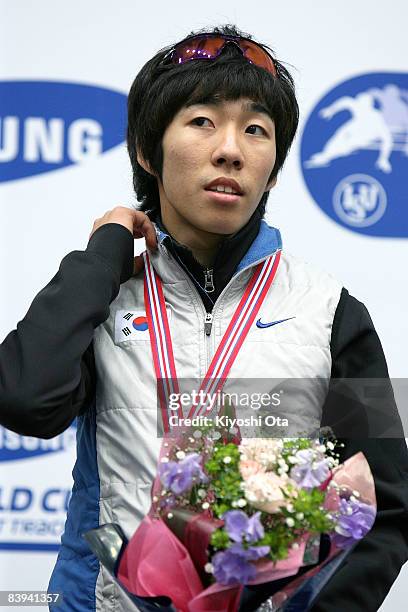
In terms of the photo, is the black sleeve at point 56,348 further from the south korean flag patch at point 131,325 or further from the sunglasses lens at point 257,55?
the sunglasses lens at point 257,55

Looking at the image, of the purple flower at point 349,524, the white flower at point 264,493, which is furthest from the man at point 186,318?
the white flower at point 264,493

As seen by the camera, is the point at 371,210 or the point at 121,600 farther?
the point at 371,210

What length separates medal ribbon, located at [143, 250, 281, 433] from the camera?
5.43 feet

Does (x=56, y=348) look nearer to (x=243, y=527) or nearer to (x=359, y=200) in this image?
(x=243, y=527)

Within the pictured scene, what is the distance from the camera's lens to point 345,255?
2756mm

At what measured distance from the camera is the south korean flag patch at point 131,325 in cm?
173

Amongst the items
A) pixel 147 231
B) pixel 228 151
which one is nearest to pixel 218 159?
pixel 228 151

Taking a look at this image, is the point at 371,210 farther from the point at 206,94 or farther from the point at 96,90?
the point at 206,94

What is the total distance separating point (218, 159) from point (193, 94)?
150mm

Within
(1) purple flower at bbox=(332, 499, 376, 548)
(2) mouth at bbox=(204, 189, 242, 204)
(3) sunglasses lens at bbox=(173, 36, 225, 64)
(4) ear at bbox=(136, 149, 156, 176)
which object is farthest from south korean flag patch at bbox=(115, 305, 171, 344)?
(1) purple flower at bbox=(332, 499, 376, 548)

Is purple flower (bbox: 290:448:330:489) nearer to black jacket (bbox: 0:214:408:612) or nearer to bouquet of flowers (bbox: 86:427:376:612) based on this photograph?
bouquet of flowers (bbox: 86:427:376:612)

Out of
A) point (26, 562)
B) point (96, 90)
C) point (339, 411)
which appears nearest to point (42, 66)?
point (96, 90)

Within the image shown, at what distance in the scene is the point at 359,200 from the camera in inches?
108

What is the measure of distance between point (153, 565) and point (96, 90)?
183cm
